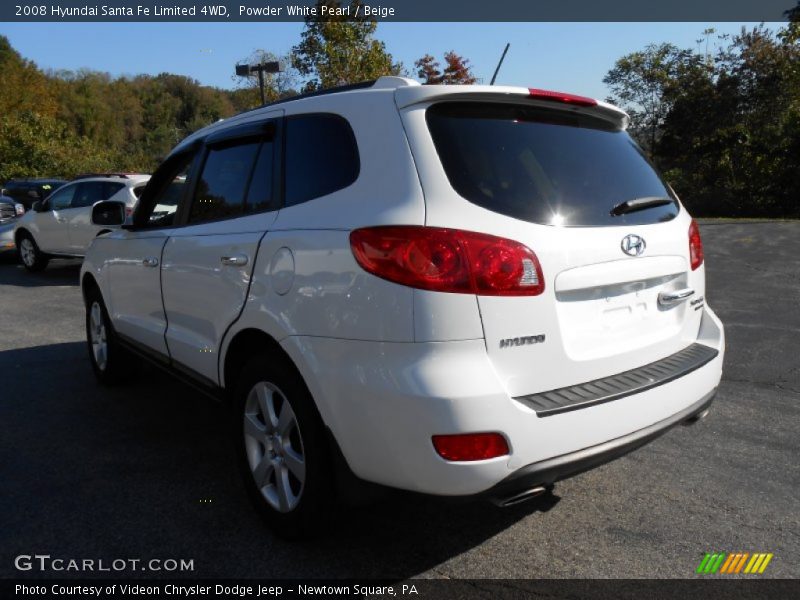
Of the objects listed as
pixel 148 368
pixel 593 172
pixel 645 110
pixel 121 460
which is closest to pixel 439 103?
pixel 593 172

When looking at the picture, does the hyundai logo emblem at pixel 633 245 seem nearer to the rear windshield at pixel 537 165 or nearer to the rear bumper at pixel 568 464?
the rear windshield at pixel 537 165

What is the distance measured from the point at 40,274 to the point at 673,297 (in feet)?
39.5

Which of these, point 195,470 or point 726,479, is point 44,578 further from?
point 726,479

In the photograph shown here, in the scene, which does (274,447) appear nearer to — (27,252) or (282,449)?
(282,449)

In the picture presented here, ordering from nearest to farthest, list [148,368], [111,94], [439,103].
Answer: [439,103]
[148,368]
[111,94]

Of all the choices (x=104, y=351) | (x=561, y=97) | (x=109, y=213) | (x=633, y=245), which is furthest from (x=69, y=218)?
(x=633, y=245)

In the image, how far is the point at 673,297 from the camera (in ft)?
9.59

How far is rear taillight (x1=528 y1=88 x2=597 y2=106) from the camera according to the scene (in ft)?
8.99

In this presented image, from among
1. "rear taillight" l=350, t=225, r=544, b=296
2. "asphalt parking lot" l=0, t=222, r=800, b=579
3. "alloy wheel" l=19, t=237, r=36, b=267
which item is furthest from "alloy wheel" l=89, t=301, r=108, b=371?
"alloy wheel" l=19, t=237, r=36, b=267

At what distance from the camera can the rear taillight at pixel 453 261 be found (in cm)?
228

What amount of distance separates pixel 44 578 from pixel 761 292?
870 centimetres

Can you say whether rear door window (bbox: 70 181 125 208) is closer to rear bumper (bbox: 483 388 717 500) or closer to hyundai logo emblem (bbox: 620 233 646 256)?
hyundai logo emblem (bbox: 620 233 646 256)

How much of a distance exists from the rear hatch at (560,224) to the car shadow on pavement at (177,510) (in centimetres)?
64

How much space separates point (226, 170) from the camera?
11.8ft
